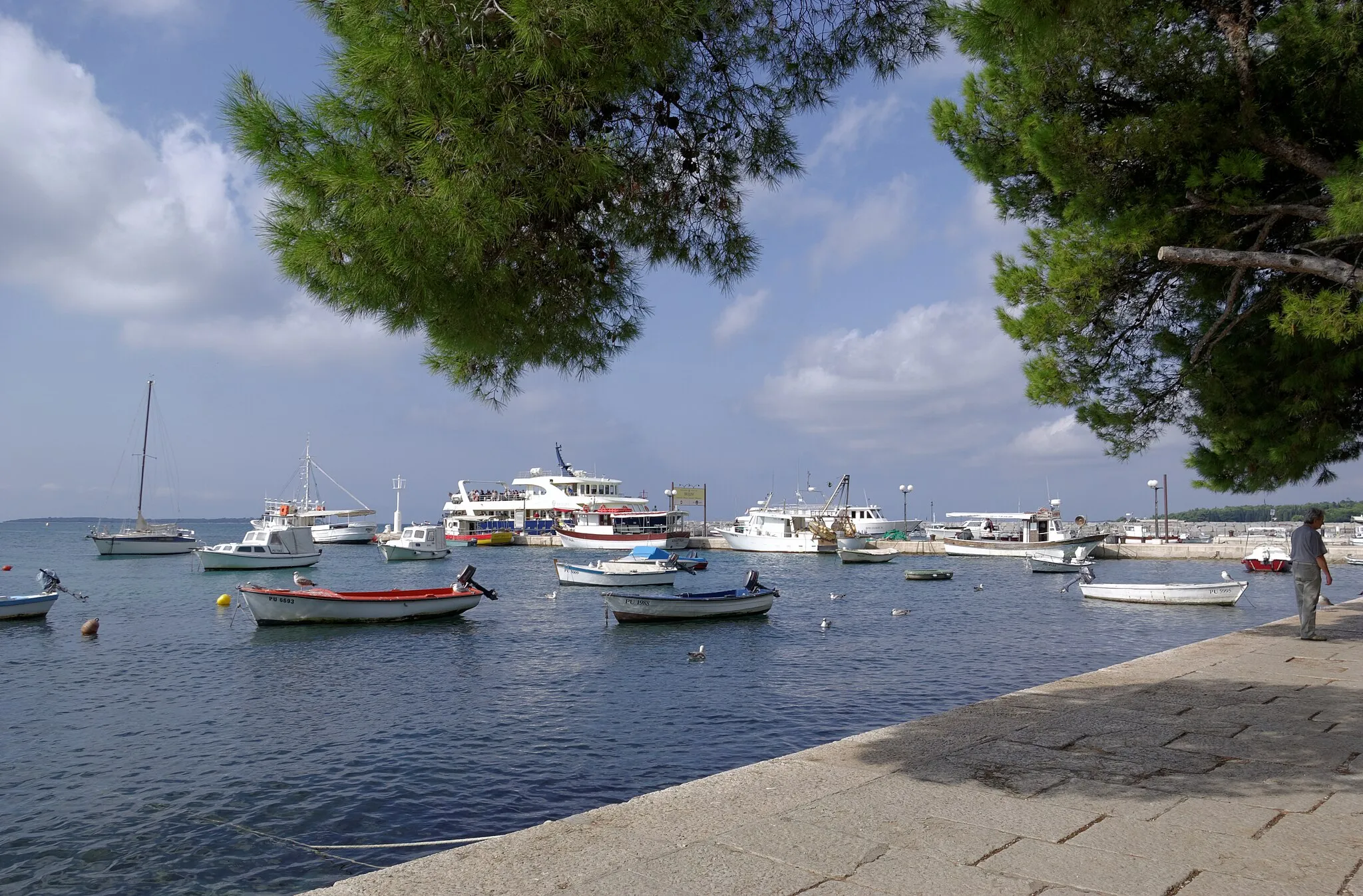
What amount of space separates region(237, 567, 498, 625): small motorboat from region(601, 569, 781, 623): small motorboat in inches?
157

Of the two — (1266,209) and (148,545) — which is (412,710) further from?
(148,545)

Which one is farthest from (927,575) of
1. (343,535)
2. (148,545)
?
(343,535)

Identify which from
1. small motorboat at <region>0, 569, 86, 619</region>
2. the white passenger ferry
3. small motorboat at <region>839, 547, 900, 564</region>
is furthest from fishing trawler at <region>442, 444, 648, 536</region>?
small motorboat at <region>0, 569, 86, 619</region>

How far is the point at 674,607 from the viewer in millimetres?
23609

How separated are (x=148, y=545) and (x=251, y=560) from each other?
20.6m

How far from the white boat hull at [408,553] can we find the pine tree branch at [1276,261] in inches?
2260

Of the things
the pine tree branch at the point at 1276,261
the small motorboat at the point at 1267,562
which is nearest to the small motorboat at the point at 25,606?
the pine tree branch at the point at 1276,261

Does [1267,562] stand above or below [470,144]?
below

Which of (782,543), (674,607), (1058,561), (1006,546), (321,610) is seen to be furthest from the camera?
(782,543)

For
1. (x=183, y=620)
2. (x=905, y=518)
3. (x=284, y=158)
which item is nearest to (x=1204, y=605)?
(x=284, y=158)

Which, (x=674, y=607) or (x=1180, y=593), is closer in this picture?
(x=674, y=607)

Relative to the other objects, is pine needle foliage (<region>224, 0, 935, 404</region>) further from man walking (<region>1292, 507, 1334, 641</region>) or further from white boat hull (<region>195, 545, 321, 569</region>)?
white boat hull (<region>195, 545, 321, 569</region>)

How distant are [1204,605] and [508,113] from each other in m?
28.1

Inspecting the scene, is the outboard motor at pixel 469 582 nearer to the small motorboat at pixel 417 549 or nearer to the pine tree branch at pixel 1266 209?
the pine tree branch at pixel 1266 209
